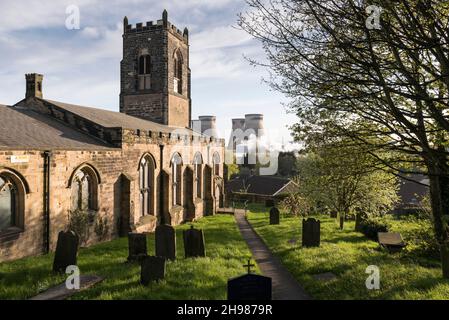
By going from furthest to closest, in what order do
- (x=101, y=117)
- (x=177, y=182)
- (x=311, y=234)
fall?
(x=177, y=182) < (x=101, y=117) < (x=311, y=234)

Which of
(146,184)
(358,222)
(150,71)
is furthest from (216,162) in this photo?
(358,222)

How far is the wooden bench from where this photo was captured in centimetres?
1633

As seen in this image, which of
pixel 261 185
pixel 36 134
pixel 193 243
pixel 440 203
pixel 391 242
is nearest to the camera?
pixel 193 243

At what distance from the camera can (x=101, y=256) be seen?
13227 mm

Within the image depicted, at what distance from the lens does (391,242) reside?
16.8 meters

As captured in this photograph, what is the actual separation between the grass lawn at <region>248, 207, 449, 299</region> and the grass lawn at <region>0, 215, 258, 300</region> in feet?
6.97

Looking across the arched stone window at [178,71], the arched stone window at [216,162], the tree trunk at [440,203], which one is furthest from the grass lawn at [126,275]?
the arched stone window at [178,71]

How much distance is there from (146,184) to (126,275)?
11151 mm

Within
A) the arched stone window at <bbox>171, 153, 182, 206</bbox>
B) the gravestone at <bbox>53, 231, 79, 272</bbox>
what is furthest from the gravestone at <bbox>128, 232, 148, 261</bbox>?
the arched stone window at <bbox>171, 153, 182, 206</bbox>

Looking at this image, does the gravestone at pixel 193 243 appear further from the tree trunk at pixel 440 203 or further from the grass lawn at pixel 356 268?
the tree trunk at pixel 440 203

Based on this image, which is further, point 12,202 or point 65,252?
→ point 12,202

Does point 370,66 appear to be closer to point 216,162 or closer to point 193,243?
point 193,243

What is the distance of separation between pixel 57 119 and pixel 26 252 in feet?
27.7
